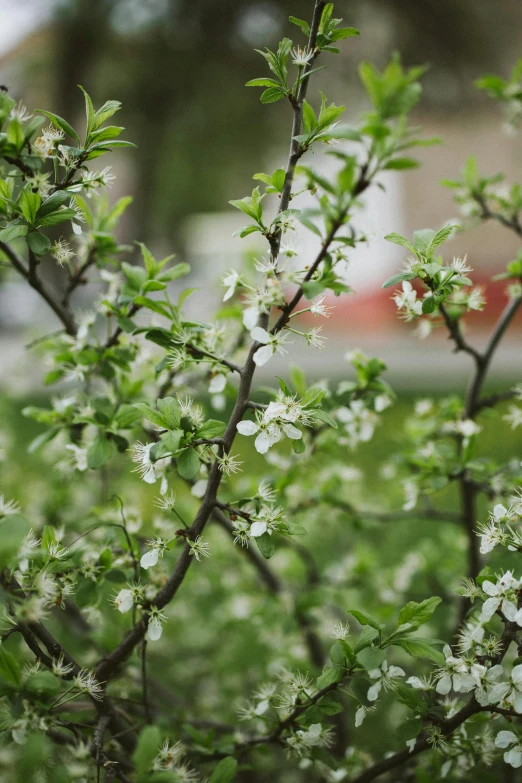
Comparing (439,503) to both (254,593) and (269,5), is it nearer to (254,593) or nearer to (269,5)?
(254,593)

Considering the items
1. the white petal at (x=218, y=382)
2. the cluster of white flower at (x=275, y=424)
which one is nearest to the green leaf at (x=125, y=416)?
the white petal at (x=218, y=382)

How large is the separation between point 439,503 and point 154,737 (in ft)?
8.25

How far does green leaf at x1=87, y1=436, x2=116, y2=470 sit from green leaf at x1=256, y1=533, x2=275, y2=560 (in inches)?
10.7

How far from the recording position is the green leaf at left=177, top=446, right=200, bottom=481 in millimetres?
762

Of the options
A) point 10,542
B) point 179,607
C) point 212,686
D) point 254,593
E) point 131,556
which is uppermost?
point 10,542

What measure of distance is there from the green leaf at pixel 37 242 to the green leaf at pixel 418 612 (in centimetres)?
67

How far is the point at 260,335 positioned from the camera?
2.57 feet

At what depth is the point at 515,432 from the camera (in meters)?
3.62

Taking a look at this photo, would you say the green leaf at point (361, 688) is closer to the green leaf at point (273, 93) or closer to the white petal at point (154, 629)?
the white petal at point (154, 629)

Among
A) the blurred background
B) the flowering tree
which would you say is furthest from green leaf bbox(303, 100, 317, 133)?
the blurred background

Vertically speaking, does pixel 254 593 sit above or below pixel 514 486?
below

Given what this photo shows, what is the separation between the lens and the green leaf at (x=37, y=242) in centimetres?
84

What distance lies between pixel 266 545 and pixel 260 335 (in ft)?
0.90

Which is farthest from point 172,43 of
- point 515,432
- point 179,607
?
point 179,607
